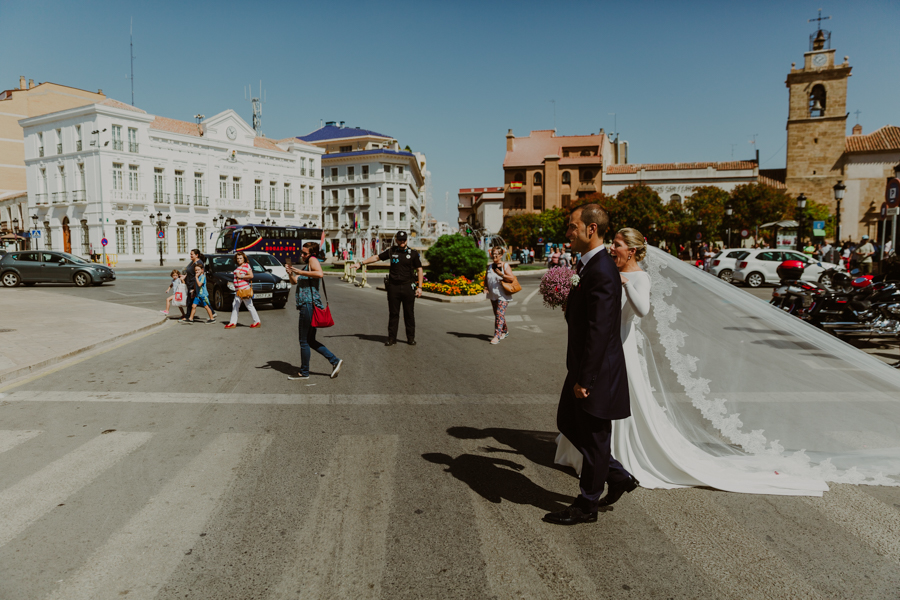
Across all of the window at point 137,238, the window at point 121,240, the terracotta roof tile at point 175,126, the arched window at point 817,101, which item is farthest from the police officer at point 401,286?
the arched window at point 817,101

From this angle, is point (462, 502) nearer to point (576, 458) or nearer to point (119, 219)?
point (576, 458)

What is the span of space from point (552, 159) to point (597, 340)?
82748 mm

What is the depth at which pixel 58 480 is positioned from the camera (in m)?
4.28

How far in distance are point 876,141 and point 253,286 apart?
76.2 metres

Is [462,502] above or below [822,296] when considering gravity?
below

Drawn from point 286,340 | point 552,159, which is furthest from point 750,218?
point 286,340

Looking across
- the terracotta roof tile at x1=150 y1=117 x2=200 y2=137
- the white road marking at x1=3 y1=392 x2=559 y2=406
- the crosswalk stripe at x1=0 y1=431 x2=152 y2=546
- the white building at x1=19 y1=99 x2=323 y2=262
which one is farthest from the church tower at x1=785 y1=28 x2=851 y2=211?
the crosswalk stripe at x1=0 y1=431 x2=152 y2=546

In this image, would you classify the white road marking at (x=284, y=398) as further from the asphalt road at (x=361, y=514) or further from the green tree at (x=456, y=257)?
the green tree at (x=456, y=257)

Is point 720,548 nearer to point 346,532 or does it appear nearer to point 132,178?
point 346,532

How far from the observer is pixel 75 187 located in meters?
52.2

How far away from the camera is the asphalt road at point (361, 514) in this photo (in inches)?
118

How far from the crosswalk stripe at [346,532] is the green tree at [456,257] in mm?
17165

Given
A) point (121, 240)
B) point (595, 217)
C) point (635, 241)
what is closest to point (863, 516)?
point (635, 241)

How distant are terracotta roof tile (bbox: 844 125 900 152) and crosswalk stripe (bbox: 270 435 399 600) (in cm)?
8043
